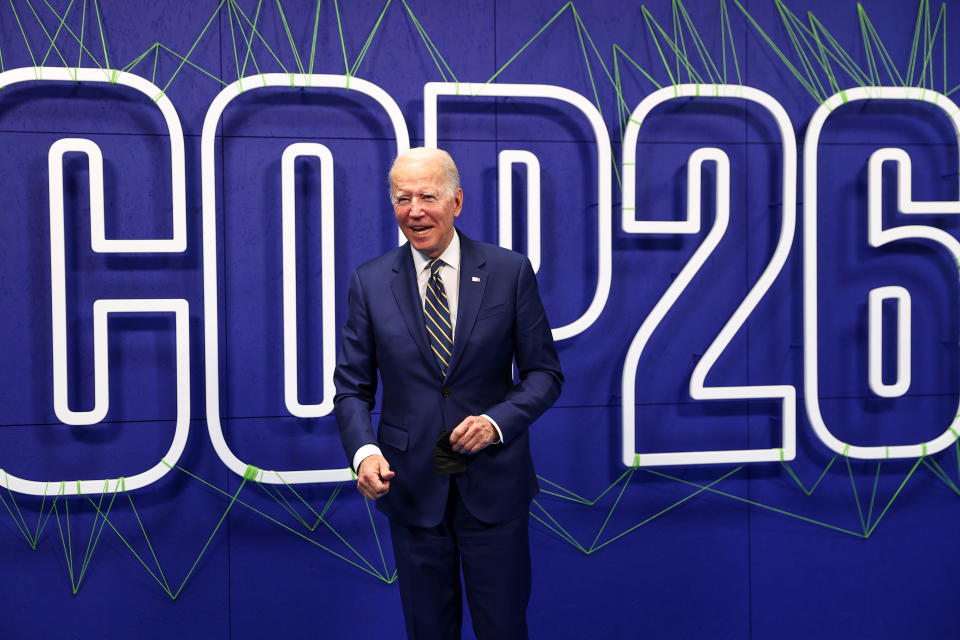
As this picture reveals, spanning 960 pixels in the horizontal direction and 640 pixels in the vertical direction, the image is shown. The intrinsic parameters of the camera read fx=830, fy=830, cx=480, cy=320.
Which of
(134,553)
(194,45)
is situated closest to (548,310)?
(194,45)

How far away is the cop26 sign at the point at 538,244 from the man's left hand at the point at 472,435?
0.90m

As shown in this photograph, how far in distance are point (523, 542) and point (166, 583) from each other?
1467 millimetres

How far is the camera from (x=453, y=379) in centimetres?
205

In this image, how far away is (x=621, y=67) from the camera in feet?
9.98

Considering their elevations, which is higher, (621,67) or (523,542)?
(621,67)

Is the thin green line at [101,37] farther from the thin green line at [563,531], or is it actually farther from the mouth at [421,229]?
the thin green line at [563,531]

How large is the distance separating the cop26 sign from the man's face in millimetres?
747

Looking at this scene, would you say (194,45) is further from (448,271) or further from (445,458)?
(445,458)

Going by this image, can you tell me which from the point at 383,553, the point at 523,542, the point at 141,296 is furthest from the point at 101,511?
the point at 523,542

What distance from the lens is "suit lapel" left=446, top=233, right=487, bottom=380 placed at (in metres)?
2.05

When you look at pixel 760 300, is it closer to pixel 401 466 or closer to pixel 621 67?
pixel 621 67

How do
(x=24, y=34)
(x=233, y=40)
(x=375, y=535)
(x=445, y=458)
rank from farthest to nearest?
(x=375, y=535) < (x=233, y=40) < (x=24, y=34) < (x=445, y=458)

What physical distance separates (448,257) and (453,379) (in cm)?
32

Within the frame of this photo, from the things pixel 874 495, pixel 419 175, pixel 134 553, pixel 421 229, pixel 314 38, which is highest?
pixel 314 38
